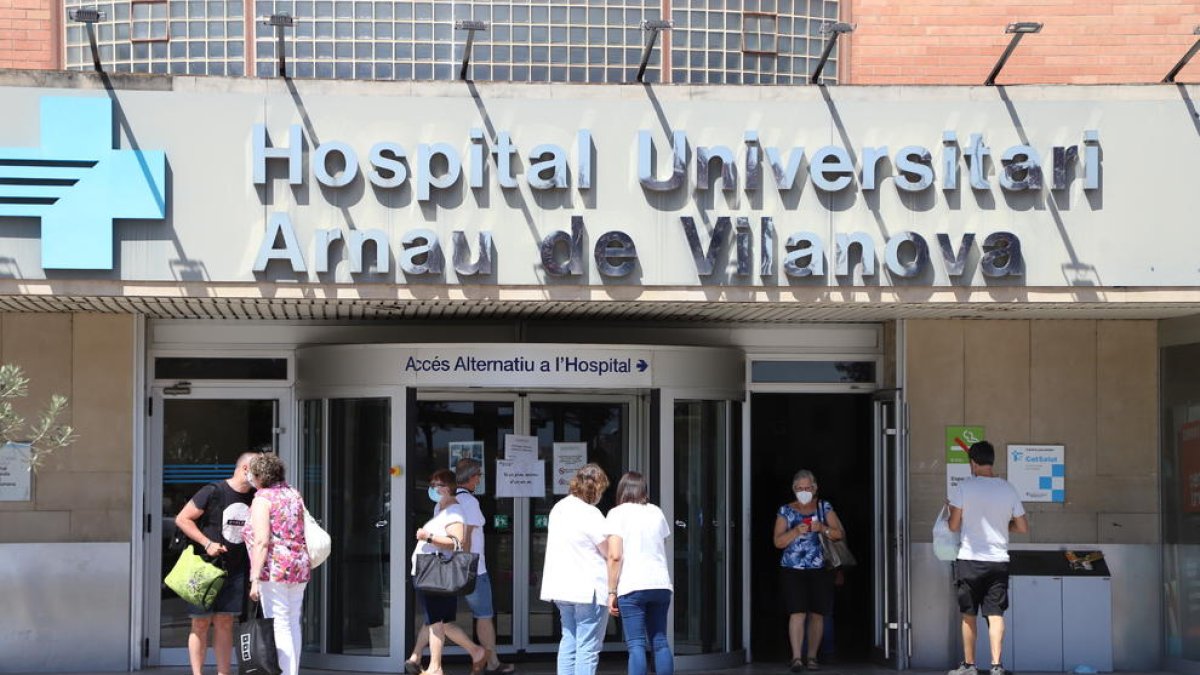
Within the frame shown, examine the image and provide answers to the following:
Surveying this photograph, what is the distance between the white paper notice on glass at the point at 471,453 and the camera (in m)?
13.2

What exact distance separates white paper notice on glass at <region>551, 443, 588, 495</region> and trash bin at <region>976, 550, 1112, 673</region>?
11.4 feet

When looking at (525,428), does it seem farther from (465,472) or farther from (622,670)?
(622,670)

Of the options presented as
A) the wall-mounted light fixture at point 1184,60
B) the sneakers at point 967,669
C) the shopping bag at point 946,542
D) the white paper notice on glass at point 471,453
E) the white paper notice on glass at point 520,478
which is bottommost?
the sneakers at point 967,669

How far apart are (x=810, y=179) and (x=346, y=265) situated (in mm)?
3235

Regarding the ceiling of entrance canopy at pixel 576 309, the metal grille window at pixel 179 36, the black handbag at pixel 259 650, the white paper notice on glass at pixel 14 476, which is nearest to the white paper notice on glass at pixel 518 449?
the ceiling of entrance canopy at pixel 576 309

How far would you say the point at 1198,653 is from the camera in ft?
41.6

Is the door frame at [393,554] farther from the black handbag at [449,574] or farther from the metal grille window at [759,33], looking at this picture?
the metal grille window at [759,33]

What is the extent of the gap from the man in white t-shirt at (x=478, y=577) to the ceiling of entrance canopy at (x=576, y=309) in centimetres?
123

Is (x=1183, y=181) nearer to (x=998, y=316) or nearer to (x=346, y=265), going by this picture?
(x=998, y=316)

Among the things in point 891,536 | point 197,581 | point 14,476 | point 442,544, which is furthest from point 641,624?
point 14,476

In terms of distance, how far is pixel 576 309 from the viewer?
12.1 m

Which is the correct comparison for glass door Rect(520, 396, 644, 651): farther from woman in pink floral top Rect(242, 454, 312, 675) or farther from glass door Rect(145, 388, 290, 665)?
woman in pink floral top Rect(242, 454, 312, 675)

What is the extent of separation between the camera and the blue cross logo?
10727 millimetres

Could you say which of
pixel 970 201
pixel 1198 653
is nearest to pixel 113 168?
pixel 970 201
